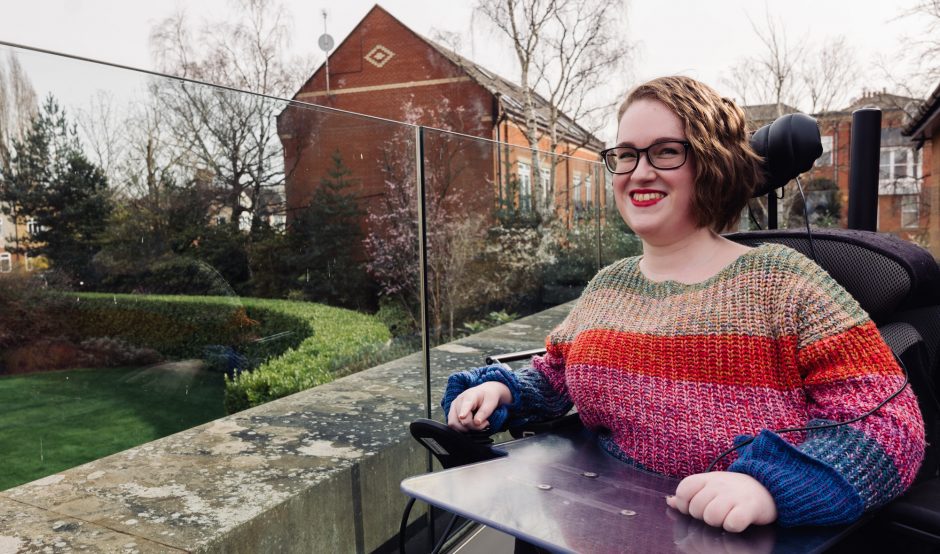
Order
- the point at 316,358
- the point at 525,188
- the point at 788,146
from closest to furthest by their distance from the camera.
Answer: the point at 788,146 → the point at 316,358 → the point at 525,188

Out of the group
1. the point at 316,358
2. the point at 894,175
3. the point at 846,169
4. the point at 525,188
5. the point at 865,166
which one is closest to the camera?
the point at 865,166

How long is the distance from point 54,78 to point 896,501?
7.67 ft

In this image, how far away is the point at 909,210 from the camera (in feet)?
95.7

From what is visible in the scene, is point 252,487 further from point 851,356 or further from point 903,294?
point 903,294

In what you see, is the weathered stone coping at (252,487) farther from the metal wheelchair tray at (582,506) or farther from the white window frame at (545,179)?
the white window frame at (545,179)

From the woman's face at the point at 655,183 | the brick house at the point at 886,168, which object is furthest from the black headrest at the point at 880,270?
the brick house at the point at 886,168

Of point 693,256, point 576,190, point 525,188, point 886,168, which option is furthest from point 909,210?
point 693,256

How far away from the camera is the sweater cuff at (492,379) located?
1575 mm

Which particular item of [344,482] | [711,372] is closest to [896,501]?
[711,372]

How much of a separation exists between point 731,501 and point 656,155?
72 cm

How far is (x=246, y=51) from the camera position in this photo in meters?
26.4

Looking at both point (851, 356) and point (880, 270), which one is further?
point (880, 270)

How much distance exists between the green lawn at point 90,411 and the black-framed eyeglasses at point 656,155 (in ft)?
6.66

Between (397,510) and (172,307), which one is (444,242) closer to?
(172,307)
